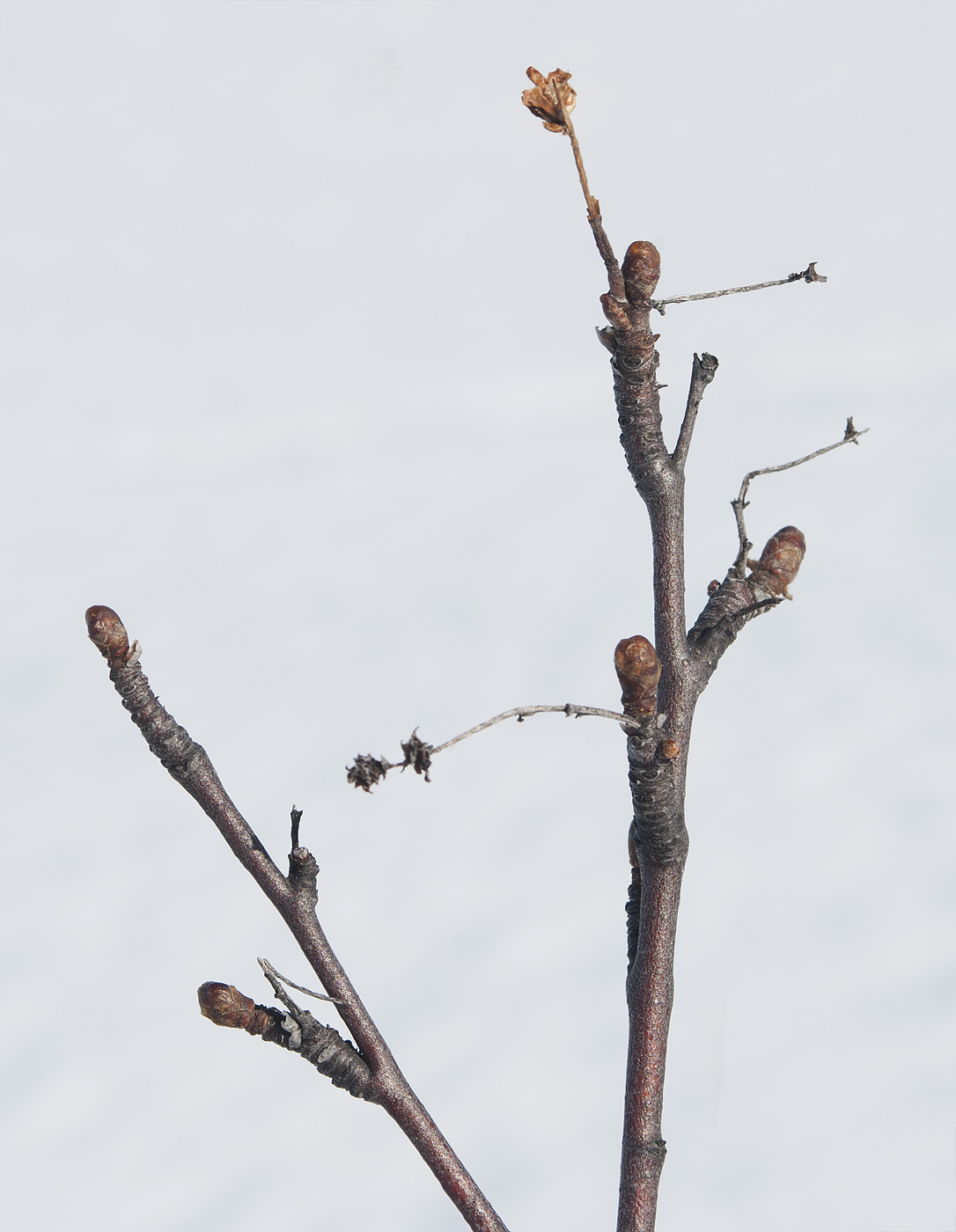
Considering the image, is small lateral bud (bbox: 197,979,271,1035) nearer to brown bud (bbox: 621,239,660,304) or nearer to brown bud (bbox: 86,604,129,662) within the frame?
brown bud (bbox: 86,604,129,662)

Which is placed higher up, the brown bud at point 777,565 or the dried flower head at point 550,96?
the dried flower head at point 550,96

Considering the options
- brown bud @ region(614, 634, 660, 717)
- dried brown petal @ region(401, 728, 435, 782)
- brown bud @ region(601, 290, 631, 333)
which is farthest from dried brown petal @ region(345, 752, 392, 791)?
brown bud @ region(601, 290, 631, 333)

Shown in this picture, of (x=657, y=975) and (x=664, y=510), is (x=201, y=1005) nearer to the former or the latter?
(x=657, y=975)

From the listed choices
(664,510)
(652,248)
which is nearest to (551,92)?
(652,248)

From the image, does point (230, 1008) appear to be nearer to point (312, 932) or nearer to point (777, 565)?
point (312, 932)

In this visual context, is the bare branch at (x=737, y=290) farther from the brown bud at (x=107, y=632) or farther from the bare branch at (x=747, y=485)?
the brown bud at (x=107, y=632)

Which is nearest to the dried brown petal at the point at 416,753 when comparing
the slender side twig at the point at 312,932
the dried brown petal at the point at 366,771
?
the dried brown petal at the point at 366,771
